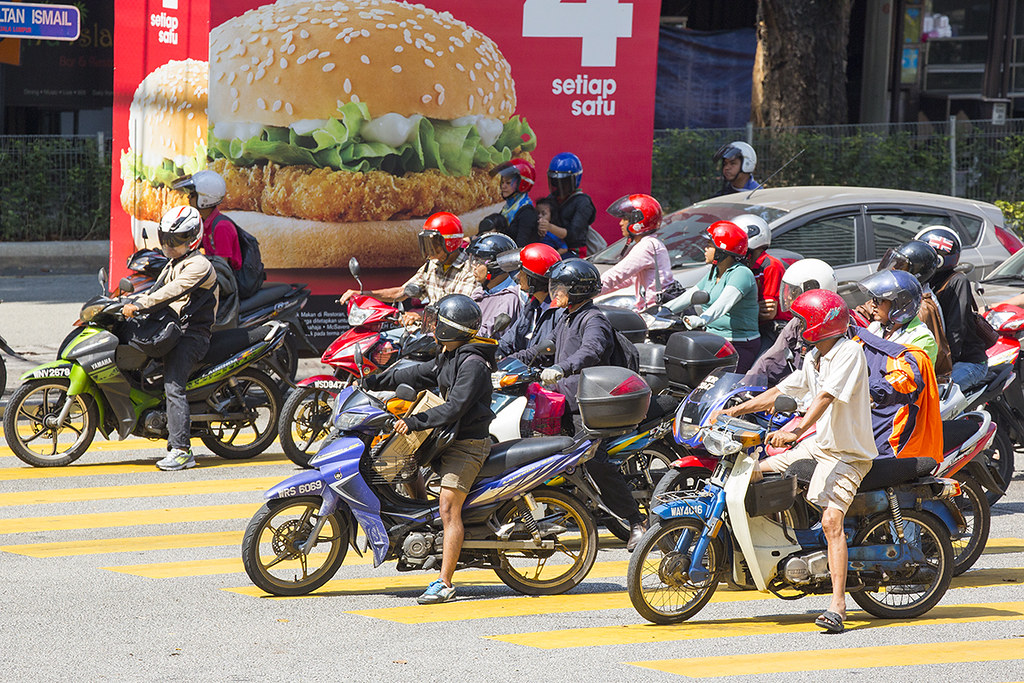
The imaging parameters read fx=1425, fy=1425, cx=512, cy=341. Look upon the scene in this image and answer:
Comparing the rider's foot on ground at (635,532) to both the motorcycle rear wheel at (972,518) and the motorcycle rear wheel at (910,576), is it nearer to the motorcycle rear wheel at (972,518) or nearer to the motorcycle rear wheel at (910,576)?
the motorcycle rear wheel at (910,576)

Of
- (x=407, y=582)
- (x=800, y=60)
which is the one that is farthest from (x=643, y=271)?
(x=800, y=60)

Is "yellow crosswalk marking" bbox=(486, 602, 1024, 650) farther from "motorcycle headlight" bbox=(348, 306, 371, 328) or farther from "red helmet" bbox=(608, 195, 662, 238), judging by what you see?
"red helmet" bbox=(608, 195, 662, 238)

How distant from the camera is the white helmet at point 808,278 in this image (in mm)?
8047

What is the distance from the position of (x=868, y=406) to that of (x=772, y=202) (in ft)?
20.9

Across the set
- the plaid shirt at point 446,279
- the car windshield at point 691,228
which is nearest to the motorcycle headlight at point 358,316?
the plaid shirt at point 446,279

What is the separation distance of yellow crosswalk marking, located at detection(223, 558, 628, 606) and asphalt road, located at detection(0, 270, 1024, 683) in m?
0.02

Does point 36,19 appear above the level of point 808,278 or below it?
above

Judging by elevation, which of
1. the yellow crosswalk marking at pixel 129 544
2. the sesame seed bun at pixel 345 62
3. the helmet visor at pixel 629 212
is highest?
the sesame seed bun at pixel 345 62

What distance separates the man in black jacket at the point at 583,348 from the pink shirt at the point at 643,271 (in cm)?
189

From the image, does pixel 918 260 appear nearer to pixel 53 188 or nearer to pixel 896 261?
pixel 896 261

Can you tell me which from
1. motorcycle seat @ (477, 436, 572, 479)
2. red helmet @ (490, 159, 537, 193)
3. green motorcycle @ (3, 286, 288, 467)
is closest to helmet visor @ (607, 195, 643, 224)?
red helmet @ (490, 159, 537, 193)

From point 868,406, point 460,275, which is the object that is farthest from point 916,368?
point 460,275

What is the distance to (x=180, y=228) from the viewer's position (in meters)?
9.81

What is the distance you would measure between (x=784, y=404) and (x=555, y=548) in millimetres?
1442
